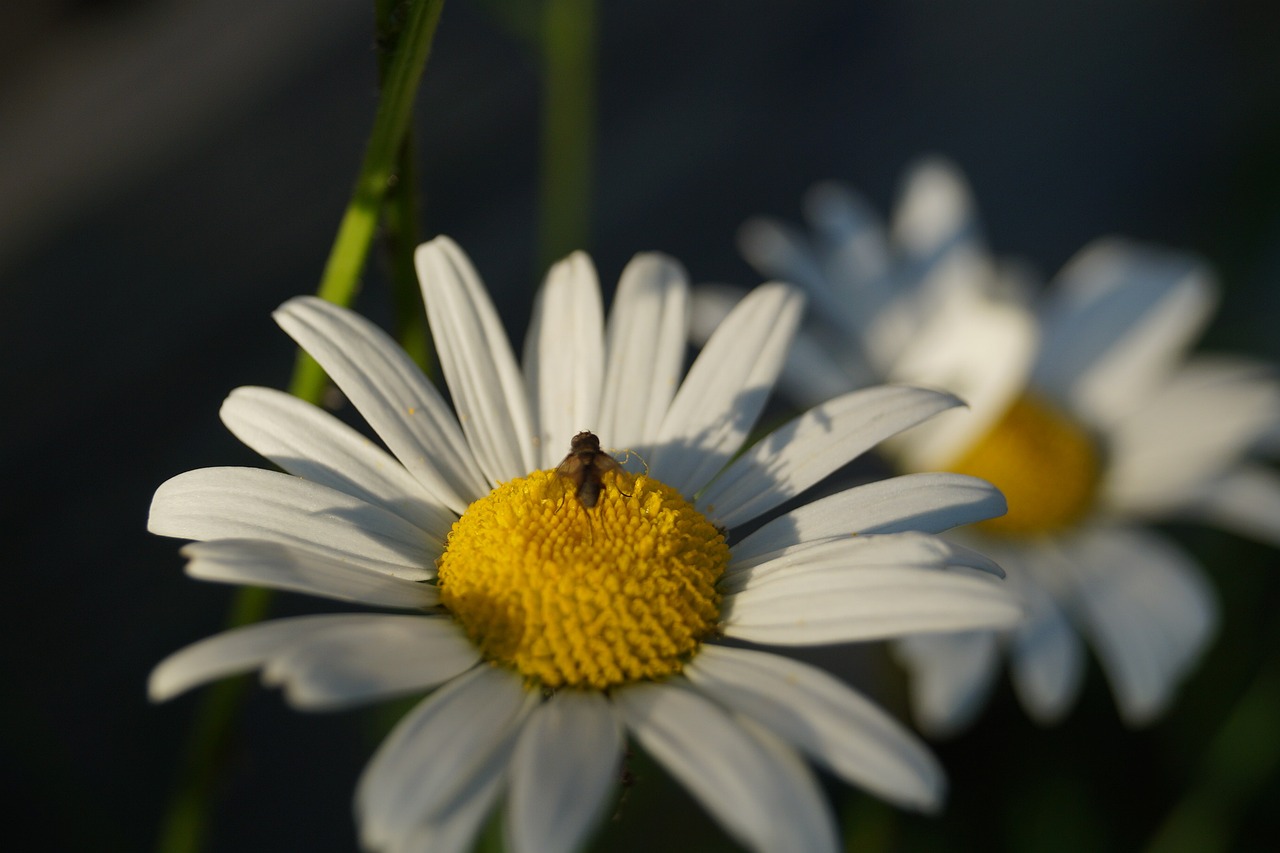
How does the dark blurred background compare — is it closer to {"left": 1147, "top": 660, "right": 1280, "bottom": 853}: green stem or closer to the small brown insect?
{"left": 1147, "top": 660, "right": 1280, "bottom": 853}: green stem

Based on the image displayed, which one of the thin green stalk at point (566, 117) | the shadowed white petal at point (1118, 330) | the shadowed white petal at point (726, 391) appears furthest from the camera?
the shadowed white petal at point (1118, 330)

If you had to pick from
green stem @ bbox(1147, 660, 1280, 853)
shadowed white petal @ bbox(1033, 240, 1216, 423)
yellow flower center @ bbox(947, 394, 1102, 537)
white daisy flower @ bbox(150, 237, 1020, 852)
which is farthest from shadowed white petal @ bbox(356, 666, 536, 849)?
shadowed white petal @ bbox(1033, 240, 1216, 423)

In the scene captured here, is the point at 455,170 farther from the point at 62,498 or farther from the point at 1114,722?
the point at 1114,722

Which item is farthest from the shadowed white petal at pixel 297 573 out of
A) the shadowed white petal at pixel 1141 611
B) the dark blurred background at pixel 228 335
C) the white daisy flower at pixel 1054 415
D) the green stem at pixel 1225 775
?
the green stem at pixel 1225 775

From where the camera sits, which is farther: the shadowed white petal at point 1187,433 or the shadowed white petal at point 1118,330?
the shadowed white petal at point 1118,330

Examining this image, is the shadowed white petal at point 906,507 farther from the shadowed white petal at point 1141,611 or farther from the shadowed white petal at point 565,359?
the shadowed white petal at point 1141,611

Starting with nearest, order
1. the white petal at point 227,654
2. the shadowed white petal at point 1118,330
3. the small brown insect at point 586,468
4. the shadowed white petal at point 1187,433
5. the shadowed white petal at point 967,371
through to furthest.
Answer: the white petal at point 227,654 → the small brown insect at point 586,468 → the shadowed white petal at point 967,371 → the shadowed white petal at point 1187,433 → the shadowed white petal at point 1118,330

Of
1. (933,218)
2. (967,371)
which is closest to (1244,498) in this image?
(967,371)
